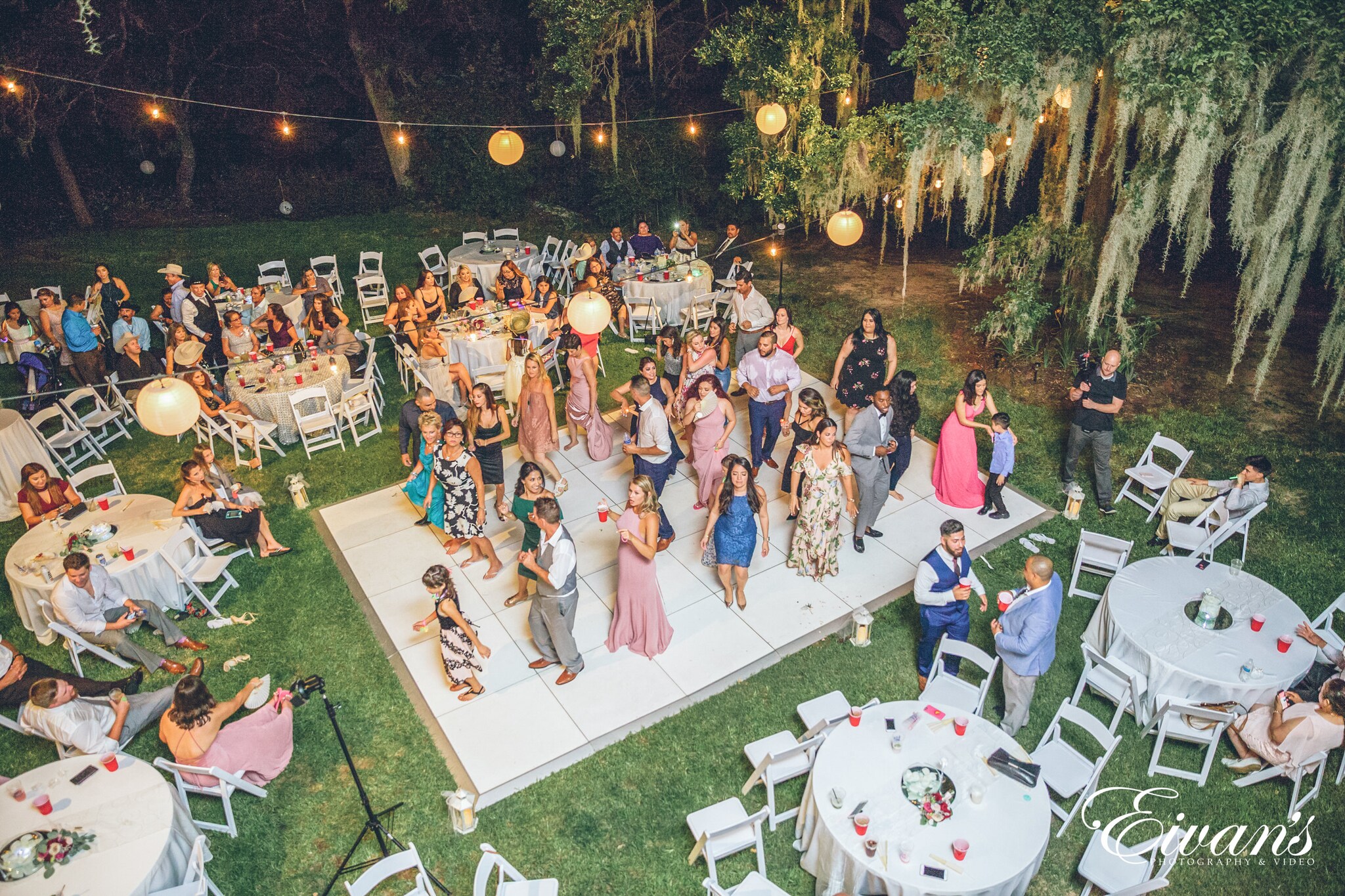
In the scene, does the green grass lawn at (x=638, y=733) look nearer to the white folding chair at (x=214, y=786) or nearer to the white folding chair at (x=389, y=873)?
the white folding chair at (x=214, y=786)

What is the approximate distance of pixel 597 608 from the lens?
6.99 m

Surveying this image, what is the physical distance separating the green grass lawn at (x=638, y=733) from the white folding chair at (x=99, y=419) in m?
0.26

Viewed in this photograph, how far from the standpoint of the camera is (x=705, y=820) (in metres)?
4.88

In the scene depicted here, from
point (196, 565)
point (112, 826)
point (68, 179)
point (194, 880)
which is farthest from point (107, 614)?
point (68, 179)

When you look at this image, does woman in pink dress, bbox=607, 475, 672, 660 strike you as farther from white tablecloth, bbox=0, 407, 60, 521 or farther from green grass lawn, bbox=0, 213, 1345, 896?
white tablecloth, bbox=0, 407, 60, 521

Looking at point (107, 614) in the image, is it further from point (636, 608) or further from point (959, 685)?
point (959, 685)

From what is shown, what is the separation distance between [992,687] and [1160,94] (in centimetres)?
516

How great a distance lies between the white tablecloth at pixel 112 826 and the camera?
170 inches

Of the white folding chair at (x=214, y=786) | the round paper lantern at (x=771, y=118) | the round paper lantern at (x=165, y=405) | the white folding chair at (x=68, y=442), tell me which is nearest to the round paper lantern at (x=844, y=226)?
the round paper lantern at (x=771, y=118)

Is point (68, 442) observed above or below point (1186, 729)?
above

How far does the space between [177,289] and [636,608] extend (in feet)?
26.3

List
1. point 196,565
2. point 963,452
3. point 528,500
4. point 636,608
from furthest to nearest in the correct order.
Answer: point 963,452 → point 196,565 → point 528,500 → point 636,608

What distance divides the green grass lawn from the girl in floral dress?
2.26 feet

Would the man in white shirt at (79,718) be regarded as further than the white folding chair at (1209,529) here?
No
